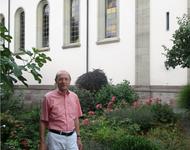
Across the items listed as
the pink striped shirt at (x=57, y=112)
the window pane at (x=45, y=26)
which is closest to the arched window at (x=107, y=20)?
the window pane at (x=45, y=26)

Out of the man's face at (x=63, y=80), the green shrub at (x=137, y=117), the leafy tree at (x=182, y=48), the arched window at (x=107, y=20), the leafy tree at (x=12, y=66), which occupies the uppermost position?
the arched window at (x=107, y=20)

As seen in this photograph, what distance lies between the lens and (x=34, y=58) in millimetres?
4996

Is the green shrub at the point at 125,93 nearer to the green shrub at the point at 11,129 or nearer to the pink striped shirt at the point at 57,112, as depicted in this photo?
the green shrub at the point at 11,129

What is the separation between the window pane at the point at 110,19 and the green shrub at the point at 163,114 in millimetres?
11124

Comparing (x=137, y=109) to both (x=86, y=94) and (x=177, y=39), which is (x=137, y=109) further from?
(x=86, y=94)

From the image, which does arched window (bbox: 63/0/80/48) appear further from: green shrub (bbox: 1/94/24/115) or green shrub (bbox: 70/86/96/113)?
green shrub (bbox: 1/94/24/115)

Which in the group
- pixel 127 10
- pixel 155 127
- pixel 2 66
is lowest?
pixel 155 127

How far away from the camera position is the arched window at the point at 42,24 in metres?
34.3

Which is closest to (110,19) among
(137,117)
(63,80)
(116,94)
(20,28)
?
(116,94)

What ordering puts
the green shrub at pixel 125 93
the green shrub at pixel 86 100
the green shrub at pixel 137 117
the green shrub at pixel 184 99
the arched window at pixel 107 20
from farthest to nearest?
the arched window at pixel 107 20, the green shrub at pixel 125 93, the green shrub at pixel 86 100, the green shrub at pixel 184 99, the green shrub at pixel 137 117

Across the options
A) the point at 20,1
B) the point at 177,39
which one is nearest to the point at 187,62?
the point at 177,39

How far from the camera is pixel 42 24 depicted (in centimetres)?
3472

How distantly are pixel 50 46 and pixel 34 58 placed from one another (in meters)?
27.6

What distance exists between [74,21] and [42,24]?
4.20 metres
